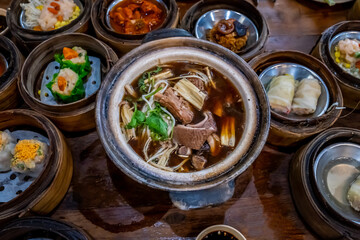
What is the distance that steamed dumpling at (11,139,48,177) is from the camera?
2615 millimetres

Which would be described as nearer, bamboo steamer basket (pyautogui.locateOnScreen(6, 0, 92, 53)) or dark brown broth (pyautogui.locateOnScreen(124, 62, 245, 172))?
dark brown broth (pyautogui.locateOnScreen(124, 62, 245, 172))

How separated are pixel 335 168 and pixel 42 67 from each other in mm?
3579

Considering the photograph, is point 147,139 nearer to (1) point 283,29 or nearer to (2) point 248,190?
(2) point 248,190

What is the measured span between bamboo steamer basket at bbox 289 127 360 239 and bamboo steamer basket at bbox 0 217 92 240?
6.71 ft

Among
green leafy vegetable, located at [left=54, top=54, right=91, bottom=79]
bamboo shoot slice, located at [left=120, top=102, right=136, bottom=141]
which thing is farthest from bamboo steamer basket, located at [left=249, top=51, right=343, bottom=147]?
green leafy vegetable, located at [left=54, top=54, right=91, bottom=79]

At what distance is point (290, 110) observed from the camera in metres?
3.08

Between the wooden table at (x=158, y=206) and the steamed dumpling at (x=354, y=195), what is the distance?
0.51 meters

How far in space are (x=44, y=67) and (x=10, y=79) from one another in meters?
0.44

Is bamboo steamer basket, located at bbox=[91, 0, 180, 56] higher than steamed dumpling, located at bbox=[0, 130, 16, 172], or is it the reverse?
bamboo steamer basket, located at bbox=[91, 0, 180, 56]

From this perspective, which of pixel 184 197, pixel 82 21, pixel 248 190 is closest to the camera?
pixel 184 197

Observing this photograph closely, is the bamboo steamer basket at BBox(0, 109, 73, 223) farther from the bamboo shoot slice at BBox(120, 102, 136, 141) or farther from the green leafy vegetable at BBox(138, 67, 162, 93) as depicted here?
the green leafy vegetable at BBox(138, 67, 162, 93)

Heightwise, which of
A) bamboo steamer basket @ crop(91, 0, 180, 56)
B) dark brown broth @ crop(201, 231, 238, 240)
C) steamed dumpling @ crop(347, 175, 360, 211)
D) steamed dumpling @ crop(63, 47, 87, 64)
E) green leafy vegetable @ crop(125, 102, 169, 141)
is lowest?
dark brown broth @ crop(201, 231, 238, 240)

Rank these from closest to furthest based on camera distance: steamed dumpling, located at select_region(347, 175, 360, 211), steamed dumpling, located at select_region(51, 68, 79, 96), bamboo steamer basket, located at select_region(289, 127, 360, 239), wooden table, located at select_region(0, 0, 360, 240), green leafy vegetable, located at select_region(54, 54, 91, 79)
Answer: bamboo steamer basket, located at select_region(289, 127, 360, 239) → steamed dumpling, located at select_region(347, 175, 360, 211) → wooden table, located at select_region(0, 0, 360, 240) → steamed dumpling, located at select_region(51, 68, 79, 96) → green leafy vegetable, located at select_region(54, 54, 91, 79)

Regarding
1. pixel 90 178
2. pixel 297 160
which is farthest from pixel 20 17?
pixel 297 160
